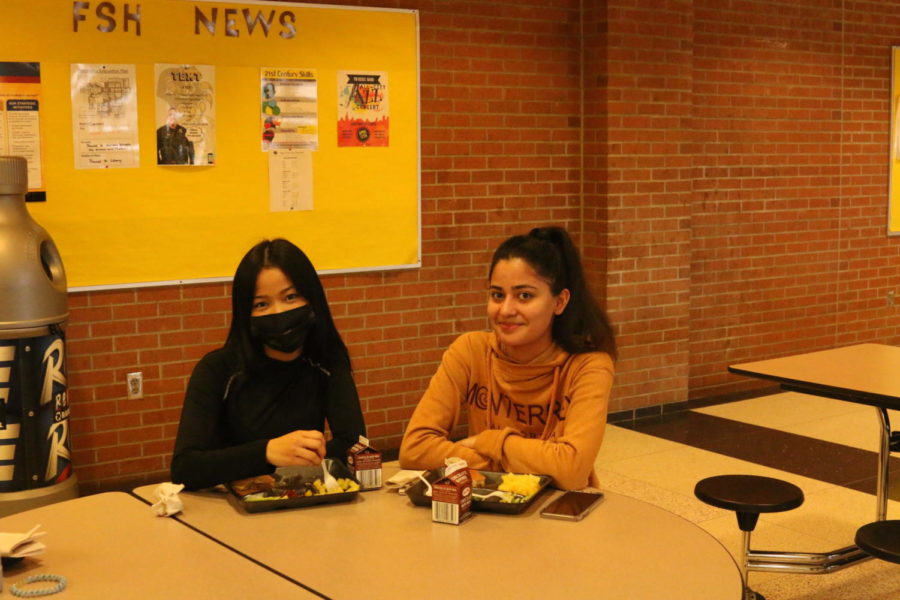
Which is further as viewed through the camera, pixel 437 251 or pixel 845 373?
pixel 437 251

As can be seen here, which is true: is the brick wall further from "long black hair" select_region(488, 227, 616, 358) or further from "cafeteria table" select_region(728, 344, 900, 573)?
"long black hair" select_region(488, 227, 616, 358)

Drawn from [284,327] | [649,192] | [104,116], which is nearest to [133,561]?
[284,327]

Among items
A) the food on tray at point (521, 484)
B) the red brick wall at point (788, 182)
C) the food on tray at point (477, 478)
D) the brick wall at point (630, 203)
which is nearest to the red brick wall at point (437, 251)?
the brick wall at point (630, 203)

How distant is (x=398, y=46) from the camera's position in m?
5.27

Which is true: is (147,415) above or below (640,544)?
below

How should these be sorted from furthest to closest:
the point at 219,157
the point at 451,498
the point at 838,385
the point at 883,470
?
the point at 219,157 → the point at 883,470 → the point at 838,385 → the point at 451,498

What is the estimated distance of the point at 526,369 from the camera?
2709mm

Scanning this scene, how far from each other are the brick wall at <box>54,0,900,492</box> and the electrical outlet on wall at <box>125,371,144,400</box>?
0.03m

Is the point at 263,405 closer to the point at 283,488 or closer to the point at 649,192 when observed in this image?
the point at 283,488

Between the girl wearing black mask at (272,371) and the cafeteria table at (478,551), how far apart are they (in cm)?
35

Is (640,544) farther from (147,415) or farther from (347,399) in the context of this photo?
(147,415)

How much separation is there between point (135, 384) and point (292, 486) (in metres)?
2.59

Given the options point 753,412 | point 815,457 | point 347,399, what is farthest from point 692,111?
point 347,399

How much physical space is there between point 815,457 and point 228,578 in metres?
4.06
